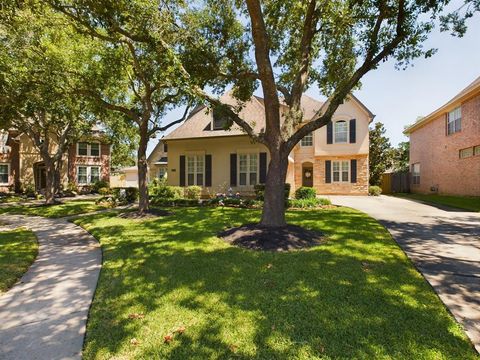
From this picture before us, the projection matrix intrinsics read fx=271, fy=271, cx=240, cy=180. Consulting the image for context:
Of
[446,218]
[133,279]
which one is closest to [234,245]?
[133,279]

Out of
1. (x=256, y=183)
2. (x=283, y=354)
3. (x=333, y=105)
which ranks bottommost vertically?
(x=283, y=354)

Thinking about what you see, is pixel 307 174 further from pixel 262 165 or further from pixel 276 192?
pixel 276 192

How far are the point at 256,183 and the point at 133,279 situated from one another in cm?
1376

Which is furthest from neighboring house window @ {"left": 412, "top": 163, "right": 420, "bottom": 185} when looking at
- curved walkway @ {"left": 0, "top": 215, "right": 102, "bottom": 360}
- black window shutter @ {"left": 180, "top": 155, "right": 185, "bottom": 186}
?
curved walkway @ {"left": 0, "top": 215, "right": 102, "bottom": 360}

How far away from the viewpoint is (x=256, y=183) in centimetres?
1812

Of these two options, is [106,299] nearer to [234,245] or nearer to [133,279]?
[133,279]

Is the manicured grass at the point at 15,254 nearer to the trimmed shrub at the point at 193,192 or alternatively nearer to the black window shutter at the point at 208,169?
the trimmed shrub at the point at 193,192

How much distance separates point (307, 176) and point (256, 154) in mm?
6931

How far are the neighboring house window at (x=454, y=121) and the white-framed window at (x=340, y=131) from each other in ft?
22.6

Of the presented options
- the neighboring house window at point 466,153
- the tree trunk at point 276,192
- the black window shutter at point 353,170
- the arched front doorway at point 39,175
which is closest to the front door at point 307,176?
the black window shutter at point 353,170

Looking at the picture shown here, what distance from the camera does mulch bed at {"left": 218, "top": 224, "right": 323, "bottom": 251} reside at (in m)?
6.59

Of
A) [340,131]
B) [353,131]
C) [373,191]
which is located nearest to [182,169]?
[340,131]

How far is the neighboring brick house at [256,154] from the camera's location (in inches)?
722

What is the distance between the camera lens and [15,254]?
654 centimetres
